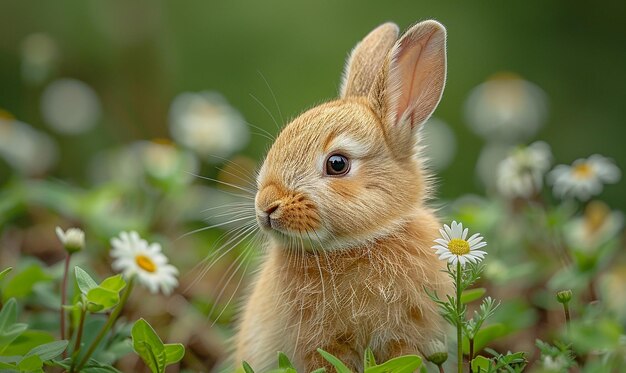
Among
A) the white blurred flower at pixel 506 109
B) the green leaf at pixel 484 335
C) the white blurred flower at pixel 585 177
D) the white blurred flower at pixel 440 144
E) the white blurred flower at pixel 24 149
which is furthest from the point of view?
the white blurred flower at pixel 440 144

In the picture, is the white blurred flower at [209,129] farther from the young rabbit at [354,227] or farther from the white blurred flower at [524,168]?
the young rabbit at [354,227]

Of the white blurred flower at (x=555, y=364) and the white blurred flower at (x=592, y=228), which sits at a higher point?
the white blurred flower at (x=592, y=228)

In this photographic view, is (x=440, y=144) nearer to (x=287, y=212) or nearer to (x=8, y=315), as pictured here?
(x=287, y=212)

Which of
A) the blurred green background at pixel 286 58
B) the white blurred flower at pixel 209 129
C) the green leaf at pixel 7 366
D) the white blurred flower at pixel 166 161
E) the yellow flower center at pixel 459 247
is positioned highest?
the blurred green background at pixel 286 58

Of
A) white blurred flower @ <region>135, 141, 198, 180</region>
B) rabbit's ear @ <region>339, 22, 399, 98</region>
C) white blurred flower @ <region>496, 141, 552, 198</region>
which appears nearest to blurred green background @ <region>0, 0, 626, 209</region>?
white blurred flower @ <region>135, 141, 198, 180</region>

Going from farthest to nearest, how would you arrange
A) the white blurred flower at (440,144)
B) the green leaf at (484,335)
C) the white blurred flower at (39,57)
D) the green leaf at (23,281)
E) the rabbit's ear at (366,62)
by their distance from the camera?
1. the white blurred flower at (440,144)
2. the white blurred flower at (39,57)
3. the rabbit's ear at (366,62)
4. the green leaf at (23,281)
5. the green leaf at (484,335)

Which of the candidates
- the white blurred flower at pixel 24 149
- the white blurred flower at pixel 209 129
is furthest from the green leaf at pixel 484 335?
the white blurred flower at pixel 24 149

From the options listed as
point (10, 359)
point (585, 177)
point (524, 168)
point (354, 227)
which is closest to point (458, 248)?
point (354, 227)

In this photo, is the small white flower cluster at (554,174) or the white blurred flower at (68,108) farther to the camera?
the white blurred flower at (68,108)
